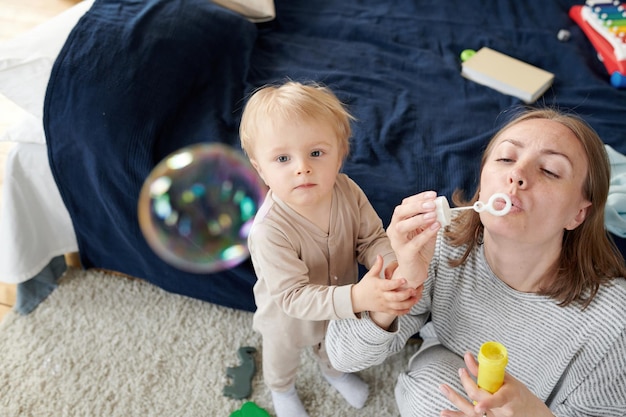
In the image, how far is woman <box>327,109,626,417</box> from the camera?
3.17 feet

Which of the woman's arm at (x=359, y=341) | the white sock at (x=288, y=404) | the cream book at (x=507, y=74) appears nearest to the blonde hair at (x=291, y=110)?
the woman's arm at (x=359, y=341)

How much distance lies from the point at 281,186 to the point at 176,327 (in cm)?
78

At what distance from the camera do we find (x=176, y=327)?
65.6 inches

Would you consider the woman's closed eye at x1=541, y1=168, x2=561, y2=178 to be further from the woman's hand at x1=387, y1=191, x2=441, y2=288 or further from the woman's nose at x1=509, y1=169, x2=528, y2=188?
the woman's hand at x1=387, y1=191, x2=441, y2=288

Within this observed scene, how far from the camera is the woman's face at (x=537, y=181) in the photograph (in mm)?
965

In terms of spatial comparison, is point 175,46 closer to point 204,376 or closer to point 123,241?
point 123,241

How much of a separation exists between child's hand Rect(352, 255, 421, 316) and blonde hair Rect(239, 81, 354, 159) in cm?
25

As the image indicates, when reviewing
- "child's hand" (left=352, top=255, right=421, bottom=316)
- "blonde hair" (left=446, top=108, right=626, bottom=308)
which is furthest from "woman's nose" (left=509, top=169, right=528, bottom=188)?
"child's hand" (left=352, top=255, right=421, bottom=316)

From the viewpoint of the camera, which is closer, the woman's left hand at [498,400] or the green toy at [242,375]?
the woman's left hand at [498,400]

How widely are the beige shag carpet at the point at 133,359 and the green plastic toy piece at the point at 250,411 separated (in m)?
0.03

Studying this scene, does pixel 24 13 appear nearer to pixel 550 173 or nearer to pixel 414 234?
pixel 414 234

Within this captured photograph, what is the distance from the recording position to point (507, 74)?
181 centimetres

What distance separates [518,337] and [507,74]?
0.94 meters

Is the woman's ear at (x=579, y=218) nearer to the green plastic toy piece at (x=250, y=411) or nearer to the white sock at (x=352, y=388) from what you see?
the white sock at (x=352, y=388)
